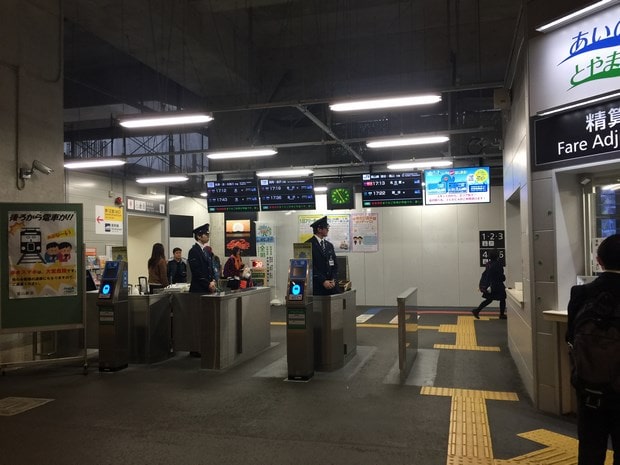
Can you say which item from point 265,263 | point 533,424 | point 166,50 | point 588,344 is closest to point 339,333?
point 533,424

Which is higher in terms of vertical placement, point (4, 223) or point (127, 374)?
point (4, 223)

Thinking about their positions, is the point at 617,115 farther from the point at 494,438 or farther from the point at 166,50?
the point at 166,50

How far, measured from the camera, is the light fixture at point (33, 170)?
6.23 metres

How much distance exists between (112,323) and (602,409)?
213 inches

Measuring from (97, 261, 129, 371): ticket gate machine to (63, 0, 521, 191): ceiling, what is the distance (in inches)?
106

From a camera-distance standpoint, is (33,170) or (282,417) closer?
(282,417)

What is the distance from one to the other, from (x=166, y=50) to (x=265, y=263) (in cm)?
609

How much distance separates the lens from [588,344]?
2352 millimetres

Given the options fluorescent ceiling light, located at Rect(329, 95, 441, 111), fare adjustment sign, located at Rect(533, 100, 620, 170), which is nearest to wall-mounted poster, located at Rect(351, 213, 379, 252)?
fluorescent ceiling light, located at Rect(329, 95, 441, 111)

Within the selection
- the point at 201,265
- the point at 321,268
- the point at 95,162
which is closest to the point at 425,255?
the point at 321,268

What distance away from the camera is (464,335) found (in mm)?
8195

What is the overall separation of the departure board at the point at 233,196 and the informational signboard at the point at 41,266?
438 centimetres

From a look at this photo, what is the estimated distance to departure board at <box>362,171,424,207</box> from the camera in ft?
30.8

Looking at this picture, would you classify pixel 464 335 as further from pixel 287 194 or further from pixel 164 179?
pixel 164 179
